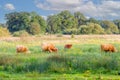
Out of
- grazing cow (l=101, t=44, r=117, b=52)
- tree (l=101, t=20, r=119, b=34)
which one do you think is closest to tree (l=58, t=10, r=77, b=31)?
tree (l=101, t=20, r=119, b=34)

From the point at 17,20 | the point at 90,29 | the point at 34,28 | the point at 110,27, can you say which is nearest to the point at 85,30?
the point at 90,29

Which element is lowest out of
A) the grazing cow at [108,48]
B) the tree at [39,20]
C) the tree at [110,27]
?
the tree at [110,27]

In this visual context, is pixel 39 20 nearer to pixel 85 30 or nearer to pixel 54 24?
pixel 54 24

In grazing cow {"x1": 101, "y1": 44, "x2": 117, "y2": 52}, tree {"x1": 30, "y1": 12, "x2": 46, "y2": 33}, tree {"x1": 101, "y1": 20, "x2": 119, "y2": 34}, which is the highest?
tree {"x1": 30, "y1": 12, "x2": 46, "y2": 33}

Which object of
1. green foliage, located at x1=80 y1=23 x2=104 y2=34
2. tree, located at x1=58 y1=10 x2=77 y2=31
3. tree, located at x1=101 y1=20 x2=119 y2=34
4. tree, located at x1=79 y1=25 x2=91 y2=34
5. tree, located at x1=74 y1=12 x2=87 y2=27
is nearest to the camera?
tree, located at x1=79 y1=25 x2=91 y2=34

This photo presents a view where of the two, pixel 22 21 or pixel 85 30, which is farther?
pixel 22 21

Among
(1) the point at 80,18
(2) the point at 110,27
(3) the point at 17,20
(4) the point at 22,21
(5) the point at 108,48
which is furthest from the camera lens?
(1) the point at 80,18

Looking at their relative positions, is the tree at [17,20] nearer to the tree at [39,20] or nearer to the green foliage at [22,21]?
the green foliage at [22,21]

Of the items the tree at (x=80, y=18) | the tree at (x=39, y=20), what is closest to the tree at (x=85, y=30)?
the tree at (x=39, y=20)

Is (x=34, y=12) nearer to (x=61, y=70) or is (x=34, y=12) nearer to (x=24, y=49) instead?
(x=24, y=49)

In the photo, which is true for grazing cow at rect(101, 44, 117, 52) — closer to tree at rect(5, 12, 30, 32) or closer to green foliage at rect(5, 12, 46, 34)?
green foliage at rect(5, 12, 46, 34)

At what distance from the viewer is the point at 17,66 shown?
20.7 metres

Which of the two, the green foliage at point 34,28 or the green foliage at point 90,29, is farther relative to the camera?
the green foliage at point 34,28

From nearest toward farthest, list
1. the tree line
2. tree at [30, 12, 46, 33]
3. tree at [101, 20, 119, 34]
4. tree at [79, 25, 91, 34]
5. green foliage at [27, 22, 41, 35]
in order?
tree at [79, 25, 91, 34] → green foliage at [27, 22, 41, 35] → the tree line → tree at [30, 12, 46, 33] → tree at [101, 20, 119, 34]
